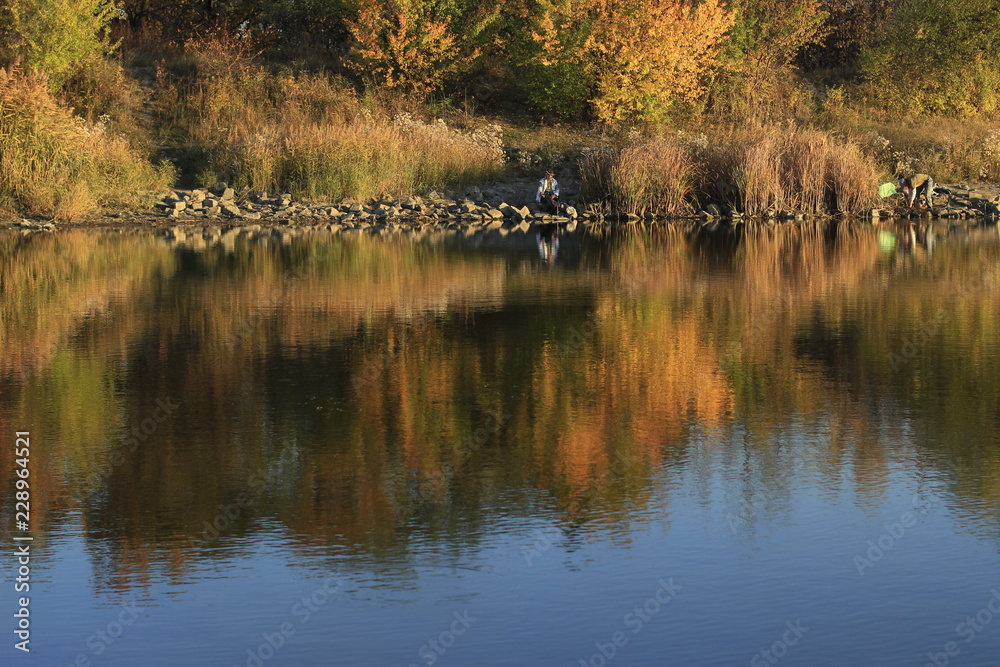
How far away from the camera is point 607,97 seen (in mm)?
47094

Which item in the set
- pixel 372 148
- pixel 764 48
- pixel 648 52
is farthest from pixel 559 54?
pixel 764 48

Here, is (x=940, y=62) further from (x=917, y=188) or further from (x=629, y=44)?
(x=917, y=188)

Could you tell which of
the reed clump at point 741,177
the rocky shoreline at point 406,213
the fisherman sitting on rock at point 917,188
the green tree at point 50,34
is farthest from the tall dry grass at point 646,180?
the green tree at point 50,34

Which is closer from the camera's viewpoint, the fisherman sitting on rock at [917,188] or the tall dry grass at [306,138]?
the tall dry grass at [306,138]

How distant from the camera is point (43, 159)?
3541cm

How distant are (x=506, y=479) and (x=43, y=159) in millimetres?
28031

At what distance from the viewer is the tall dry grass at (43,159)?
35.0 m

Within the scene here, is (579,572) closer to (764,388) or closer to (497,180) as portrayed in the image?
(764,388)

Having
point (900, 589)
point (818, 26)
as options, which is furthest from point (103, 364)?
point (818, 26)

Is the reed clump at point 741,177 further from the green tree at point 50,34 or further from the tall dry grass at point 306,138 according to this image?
the green tree at point 50,34

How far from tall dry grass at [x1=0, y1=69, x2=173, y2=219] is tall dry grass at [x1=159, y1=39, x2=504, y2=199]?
4.07 meters

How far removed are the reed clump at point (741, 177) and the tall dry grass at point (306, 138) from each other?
447 centimetres

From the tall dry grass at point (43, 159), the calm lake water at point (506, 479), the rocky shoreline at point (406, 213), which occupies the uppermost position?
the tall dry grass at point (43, 159)

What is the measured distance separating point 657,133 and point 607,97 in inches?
82.7
